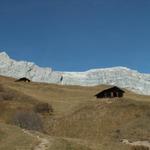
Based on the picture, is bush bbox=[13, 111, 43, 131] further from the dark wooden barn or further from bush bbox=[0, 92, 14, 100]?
the dark wooden barn

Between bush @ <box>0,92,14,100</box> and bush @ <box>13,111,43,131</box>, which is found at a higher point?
bush @ <box>0,92,14,100</box>

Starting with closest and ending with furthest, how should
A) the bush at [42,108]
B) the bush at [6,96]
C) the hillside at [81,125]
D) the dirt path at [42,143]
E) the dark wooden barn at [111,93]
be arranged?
the dirt path at [42,143], the hillside at [81,125], the bush at [42,108], the bush at [6,96], the dark wooden barn at [111,93]

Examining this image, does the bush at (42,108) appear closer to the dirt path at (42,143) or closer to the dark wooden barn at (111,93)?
the dark wooden barn at (111,93)

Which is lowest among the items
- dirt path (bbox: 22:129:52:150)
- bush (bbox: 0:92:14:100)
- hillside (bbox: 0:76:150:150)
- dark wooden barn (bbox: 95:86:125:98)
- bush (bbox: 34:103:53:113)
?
dirt path (bbox: 22:129:52:150)

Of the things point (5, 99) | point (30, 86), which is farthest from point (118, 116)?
point (30, 86)

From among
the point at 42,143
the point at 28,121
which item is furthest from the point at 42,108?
the point at 42,143

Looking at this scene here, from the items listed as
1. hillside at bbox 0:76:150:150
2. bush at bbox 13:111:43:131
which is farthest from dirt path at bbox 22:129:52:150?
bush at bbox 13:111:43:131

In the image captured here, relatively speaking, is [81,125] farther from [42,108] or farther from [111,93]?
[111,93]

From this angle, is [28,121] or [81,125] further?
→ [81,125]

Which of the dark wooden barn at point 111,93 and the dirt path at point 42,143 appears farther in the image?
the dark wooden barn at point 111,93

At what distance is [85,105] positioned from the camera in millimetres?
77750

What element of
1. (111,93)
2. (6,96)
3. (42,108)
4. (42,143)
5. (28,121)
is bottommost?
(42,143)

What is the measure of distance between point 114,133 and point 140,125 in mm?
4239

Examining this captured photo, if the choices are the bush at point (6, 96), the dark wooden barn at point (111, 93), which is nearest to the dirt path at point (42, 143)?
the bush at point (6, 96)
